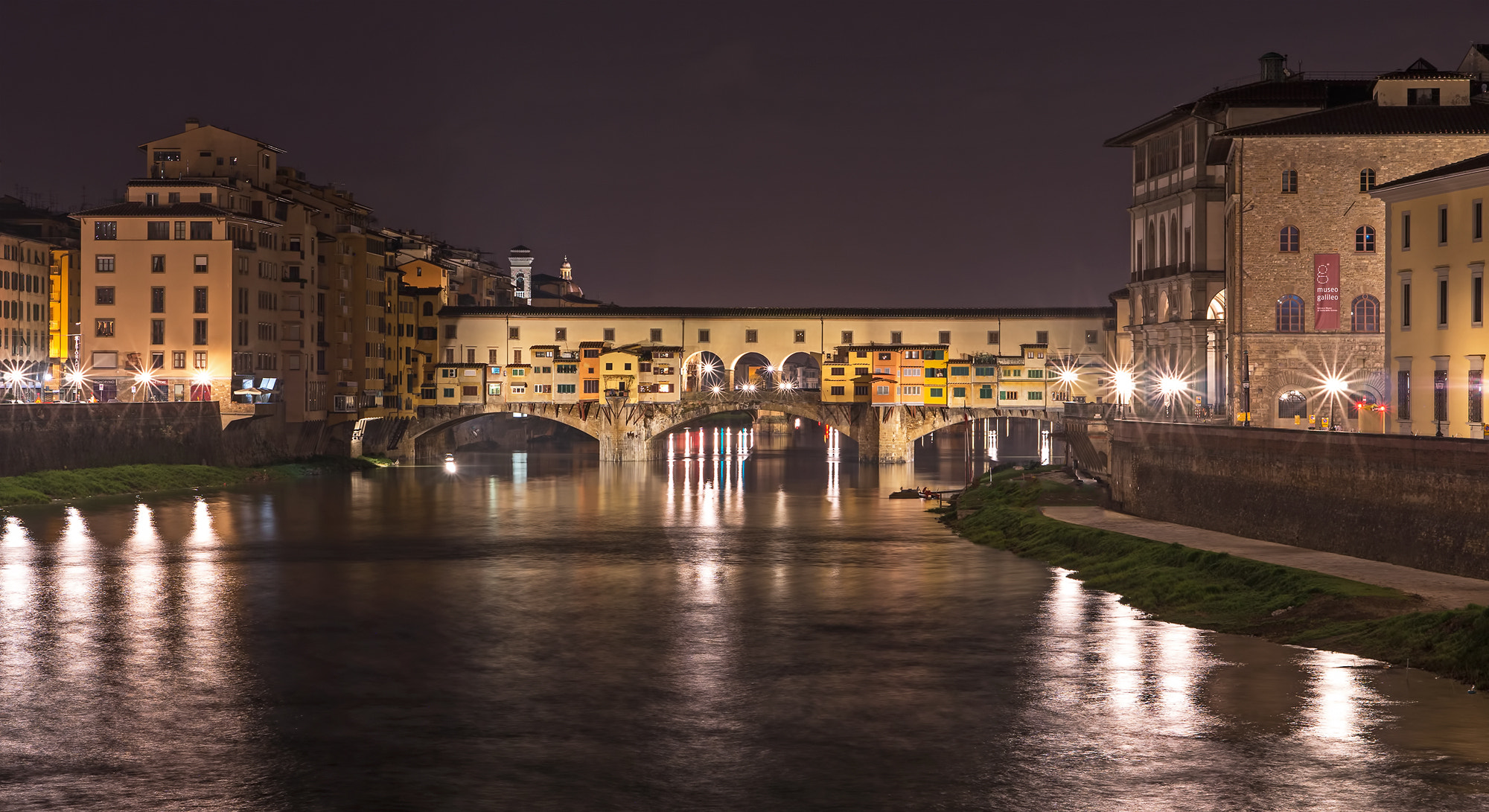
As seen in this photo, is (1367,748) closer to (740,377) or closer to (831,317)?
(831,317)

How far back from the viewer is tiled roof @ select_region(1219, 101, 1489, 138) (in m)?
53.5

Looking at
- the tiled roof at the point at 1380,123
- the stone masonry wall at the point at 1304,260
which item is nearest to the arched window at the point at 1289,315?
the stone masonry wall at the point at 1304,260

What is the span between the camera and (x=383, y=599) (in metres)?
37.8

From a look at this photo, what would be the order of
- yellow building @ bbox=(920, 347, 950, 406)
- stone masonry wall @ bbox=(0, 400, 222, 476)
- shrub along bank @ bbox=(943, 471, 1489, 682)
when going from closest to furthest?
1. shrub along bank @ bbox=(943, 471, 1489, 682)
2. stone masonry wall @ bbox=(0, 400, 222, 476)
3. yellow building @ bbox=(920, 347, 950, 406)

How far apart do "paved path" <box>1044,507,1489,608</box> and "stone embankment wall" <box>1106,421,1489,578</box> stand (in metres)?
0.31

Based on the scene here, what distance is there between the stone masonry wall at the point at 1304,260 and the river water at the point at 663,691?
15.2 meters

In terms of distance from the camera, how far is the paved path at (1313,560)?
2969cm

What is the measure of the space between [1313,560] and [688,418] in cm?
6547

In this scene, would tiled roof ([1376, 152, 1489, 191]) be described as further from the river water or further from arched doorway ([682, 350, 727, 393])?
arched doorway ([682, 350, 727, 393])

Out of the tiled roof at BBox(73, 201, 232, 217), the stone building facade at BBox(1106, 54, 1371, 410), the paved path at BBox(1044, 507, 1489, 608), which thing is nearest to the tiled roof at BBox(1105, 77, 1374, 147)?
the stone building facade at BBox(1106, 54, 1371, 410)

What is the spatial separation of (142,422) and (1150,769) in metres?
59.8

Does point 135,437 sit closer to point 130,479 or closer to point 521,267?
point 130,479

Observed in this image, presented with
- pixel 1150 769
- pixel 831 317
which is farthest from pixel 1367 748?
pixel 831 317

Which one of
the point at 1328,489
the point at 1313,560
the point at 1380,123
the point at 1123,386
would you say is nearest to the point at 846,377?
the point at 1123,386
